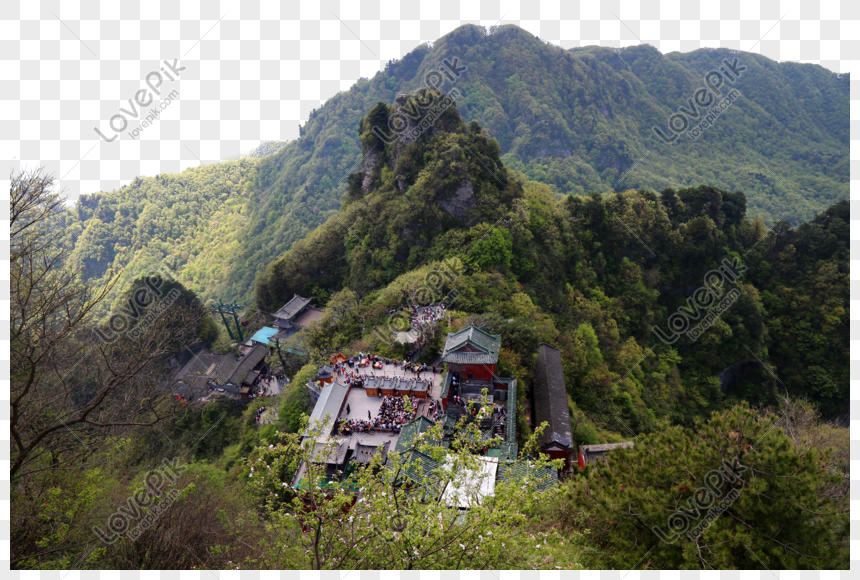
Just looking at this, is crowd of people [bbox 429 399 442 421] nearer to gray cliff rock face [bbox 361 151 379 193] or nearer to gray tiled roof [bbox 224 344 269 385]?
gray tiled roof [bbox 224 344 269 385]

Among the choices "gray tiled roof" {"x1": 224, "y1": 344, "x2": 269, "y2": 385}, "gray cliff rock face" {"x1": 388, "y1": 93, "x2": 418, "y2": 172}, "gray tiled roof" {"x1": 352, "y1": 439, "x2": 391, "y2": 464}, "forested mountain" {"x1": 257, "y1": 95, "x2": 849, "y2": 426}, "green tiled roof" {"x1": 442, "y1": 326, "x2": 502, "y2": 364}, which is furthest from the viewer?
"gray cliff rock face" {"x1": 388, "y1": 93, "x2": 418, "y2": 172}

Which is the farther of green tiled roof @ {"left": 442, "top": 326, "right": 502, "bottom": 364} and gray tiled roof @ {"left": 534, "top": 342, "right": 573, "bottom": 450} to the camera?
green tiled roof @ {"left": 442, "top": 326, "right": 502, "bottom": 364}

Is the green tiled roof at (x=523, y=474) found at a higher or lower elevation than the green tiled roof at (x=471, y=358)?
higher

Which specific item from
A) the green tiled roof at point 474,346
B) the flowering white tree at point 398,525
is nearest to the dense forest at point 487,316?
the flowering white tree at point 398,525

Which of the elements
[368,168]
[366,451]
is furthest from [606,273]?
[366,451]

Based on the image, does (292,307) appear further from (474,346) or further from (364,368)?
(474,346)

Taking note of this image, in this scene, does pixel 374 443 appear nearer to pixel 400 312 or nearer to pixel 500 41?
pixel 400 312

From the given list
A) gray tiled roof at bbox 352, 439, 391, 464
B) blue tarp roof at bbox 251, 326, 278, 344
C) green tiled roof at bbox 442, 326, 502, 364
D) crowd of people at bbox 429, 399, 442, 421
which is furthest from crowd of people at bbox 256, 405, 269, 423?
green tiled roof at bbox 442, 326, 502, 364

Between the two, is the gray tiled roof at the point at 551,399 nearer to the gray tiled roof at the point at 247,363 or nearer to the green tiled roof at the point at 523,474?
the green tiled roof at the point at 523,474
